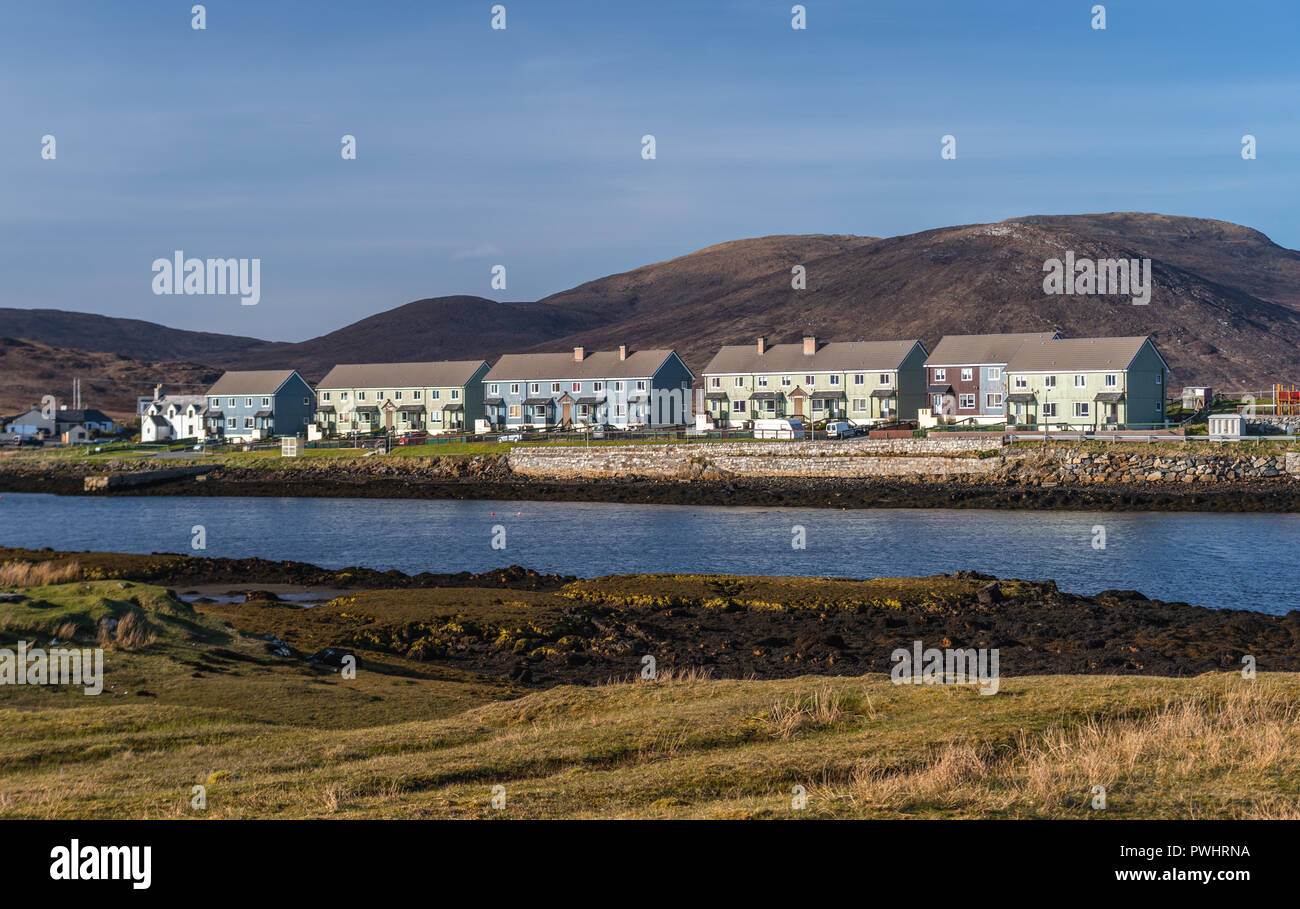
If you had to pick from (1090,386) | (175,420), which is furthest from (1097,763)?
(175,420)

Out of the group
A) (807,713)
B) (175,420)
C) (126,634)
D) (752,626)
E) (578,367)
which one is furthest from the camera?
(175,420)

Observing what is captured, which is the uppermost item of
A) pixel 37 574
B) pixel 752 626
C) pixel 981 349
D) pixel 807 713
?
pixel 981 349

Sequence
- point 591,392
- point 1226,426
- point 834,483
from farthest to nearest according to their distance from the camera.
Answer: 1. point 591,392
2. point 1226,426
3. point 834,483

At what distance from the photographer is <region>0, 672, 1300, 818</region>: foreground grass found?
9742 mm

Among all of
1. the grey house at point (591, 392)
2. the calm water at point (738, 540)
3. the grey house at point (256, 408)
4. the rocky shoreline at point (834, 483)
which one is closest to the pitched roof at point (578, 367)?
the grey house at point (591, 392)

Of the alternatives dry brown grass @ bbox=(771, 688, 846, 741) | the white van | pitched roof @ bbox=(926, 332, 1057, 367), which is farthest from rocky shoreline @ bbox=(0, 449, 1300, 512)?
dry brown grass @ bbox=(771, 688, 846, 741)

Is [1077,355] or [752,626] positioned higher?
[1077,355]

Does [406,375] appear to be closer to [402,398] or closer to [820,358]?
[402,398]

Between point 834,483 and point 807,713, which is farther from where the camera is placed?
point 834,483

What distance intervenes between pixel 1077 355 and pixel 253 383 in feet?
270

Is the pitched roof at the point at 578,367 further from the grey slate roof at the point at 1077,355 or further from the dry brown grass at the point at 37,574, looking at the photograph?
the dry brown grass at the point at 37,574

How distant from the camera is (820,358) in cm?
10212

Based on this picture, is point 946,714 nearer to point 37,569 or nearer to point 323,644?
point 323,644

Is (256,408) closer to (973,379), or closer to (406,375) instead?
(406,375)
